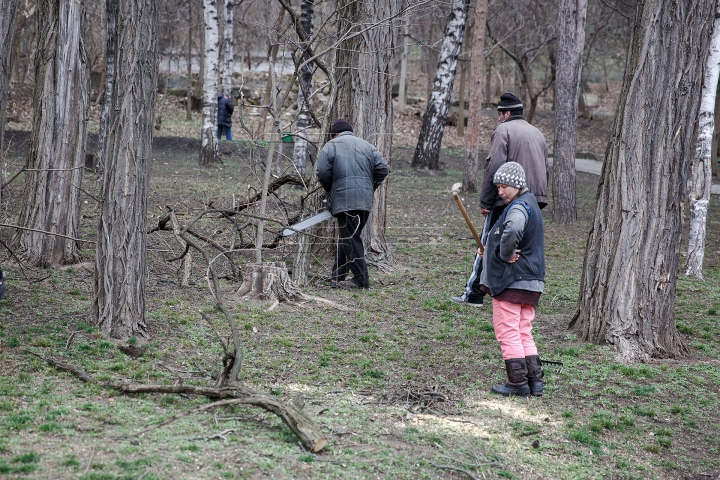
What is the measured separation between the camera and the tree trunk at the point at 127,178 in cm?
515

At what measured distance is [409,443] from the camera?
398 cm

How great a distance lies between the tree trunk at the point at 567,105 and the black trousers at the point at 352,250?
6.36m

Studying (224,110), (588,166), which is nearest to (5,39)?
(224,110)

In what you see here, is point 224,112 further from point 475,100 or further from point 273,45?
point 273,45

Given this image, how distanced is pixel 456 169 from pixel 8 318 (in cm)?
1656

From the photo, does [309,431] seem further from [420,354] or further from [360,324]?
[360,324]

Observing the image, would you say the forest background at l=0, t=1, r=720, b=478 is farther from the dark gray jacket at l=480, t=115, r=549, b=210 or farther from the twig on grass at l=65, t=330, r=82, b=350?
the dark gray jacket at l=480, t=115, r=549, b=210

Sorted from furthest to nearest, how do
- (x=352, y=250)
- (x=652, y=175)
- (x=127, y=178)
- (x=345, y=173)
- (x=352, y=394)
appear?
(x=352, y=250), (x=345, y=173), (x=652, y=175), (x=127, y=178), (x=352, y=394)

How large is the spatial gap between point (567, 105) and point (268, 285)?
864 centimetres

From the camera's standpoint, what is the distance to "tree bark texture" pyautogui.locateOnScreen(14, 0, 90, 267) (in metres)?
7.60

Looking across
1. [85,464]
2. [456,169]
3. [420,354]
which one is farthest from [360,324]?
[456,169]

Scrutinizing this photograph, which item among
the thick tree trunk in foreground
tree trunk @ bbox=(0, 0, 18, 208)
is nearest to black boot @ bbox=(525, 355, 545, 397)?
the thick tree trunk in foreground

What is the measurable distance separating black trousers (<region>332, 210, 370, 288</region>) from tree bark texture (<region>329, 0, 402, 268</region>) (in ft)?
3.05

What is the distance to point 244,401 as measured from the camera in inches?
153
